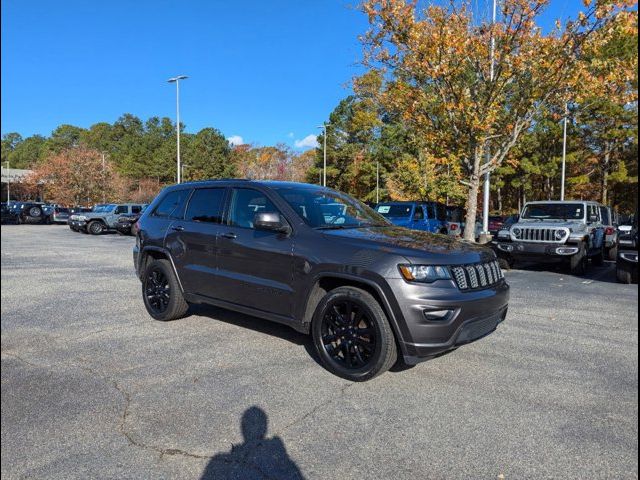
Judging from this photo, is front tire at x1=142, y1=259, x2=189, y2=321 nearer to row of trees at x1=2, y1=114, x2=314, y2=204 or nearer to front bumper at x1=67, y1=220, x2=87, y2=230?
front bumper at x1=67, y1=220, x2=87, y2=230

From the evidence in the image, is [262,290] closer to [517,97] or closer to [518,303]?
[518,303]

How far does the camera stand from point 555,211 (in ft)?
38.8

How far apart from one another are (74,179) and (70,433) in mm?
50091

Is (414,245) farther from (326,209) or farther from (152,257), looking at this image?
(152,257)

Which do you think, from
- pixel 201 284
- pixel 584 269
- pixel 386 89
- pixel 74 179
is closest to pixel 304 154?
pixel 74 179

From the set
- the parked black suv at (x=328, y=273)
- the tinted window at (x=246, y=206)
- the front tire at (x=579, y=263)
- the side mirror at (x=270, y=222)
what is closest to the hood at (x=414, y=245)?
the parked black suv at (x=328, y=273)

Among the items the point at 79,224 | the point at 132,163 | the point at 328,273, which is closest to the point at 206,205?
the point at 328,273

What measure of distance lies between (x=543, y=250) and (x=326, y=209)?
22.2ft

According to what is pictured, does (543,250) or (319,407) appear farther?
(543,250)

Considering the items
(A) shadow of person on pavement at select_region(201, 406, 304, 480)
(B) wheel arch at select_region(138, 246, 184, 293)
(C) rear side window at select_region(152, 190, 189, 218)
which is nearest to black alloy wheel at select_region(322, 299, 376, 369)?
(A) shadow of person on pavement at select_region(201, 406, 304, 480)

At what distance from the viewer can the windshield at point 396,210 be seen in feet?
52.2

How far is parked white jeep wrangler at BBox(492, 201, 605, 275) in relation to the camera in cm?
1008

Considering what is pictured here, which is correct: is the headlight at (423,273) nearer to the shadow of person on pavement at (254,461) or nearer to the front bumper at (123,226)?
the shadow of person on pavement at (254,461)

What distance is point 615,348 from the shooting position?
199 inches
